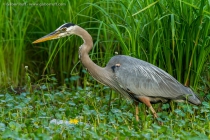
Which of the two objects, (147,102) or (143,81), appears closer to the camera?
(147,102)

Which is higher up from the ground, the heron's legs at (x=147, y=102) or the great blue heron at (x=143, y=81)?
the great blue heron at (x=143, y=81)

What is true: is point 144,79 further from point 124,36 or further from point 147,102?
point 124,36

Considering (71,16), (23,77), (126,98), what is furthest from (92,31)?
(126,98)

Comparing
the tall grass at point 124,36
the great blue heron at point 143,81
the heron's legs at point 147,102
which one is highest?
the tall grass at point 124,36

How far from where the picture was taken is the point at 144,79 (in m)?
6.89

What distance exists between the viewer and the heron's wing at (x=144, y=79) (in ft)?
22.4

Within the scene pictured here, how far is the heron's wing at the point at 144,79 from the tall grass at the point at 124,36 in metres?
0.27

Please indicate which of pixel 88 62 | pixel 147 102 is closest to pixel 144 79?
pixel 147 102

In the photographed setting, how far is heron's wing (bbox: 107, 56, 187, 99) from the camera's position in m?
6.82

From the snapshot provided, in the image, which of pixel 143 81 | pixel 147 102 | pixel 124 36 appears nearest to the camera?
pixel 147 102

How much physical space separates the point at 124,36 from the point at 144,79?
80cm

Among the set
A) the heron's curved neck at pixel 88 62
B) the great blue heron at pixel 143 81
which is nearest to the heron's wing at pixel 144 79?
the great blue heron at pixel 143 81

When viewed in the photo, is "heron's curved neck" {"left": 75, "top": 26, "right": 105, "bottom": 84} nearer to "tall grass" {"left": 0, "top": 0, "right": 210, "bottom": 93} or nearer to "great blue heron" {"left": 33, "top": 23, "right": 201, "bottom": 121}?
"great blue heron" {"left": 33, "top": 23, "right": 201, "bottom": 121}

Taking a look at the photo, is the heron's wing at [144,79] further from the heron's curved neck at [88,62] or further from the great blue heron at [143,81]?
the heron's curved neck at [88,62]
